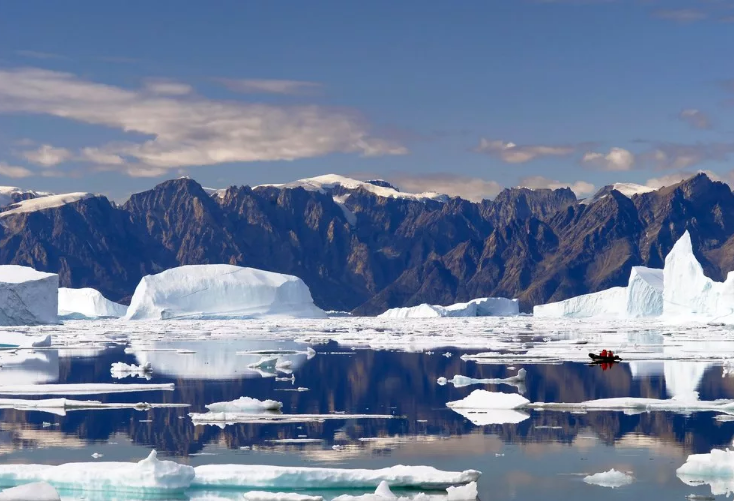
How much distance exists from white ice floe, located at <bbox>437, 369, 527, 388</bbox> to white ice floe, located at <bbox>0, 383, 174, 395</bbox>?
31.6ft

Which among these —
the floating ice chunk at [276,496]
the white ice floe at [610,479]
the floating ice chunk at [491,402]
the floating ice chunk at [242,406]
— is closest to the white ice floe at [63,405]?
the floating ice chunk at [242,406]

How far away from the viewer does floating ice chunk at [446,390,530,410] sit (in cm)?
2975

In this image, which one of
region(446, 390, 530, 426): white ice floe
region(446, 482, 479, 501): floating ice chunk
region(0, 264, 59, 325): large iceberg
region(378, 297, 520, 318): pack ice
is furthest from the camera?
region(378, 297, 520, 318): pack ice

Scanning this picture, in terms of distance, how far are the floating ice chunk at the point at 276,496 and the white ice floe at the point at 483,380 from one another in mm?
19562

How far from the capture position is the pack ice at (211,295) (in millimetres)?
119000

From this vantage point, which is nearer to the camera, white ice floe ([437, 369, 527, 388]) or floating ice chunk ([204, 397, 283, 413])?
floating ice chunk ([204, 397, 283, 413])

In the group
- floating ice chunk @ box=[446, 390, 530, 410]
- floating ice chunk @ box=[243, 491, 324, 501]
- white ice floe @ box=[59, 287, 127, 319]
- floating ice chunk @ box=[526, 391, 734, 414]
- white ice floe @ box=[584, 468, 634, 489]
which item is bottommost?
white ice floe @ box=[584, 468, 634, 489]

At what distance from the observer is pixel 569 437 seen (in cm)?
2548

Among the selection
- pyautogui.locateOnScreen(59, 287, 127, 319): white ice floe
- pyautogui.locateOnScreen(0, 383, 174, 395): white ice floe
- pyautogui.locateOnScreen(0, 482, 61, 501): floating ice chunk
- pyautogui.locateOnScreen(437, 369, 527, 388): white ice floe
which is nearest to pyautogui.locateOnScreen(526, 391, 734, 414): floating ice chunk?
pyautogui.locateOnScreen(437, 369, 527, 388): white ice floe

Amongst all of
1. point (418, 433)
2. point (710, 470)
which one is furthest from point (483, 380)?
point (710, 470)

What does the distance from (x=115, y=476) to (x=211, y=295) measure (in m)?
102

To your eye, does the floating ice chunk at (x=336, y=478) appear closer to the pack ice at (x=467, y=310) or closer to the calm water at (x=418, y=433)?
the calm water at (x=418, y=433)

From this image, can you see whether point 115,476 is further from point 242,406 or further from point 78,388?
point 78,388

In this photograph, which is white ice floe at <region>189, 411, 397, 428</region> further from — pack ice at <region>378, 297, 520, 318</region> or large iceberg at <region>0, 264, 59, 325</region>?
pack ice at <region>378, 297, 520, 318</region>
